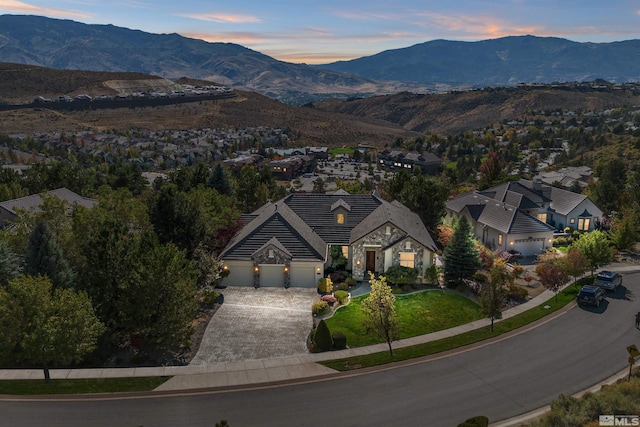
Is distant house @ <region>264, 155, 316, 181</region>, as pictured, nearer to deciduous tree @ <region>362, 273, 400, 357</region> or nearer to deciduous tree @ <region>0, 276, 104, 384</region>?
deciduous tree @ <region>362, 273, 400, 357</region>

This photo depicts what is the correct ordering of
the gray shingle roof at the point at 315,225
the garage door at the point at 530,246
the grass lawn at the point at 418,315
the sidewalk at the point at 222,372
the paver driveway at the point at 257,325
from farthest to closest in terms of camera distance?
the garage door at the point at 530,246 → the gray shingle roof at the point at 315,225 → the grass lawn at the point at 418,315 → the paver driveway at the point at 257,325 → the sidewalk at the point at 222,372

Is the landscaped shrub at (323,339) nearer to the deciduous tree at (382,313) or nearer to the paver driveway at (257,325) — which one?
the paver driveway at (257,325)

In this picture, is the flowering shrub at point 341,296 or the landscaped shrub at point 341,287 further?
the landscaped shrub at point 341,287

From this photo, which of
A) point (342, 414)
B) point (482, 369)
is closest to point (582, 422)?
point (482, 369)

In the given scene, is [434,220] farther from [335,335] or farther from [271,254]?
[335,335]

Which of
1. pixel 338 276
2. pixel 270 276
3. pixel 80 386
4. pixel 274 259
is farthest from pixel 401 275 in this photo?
pixel 80 386

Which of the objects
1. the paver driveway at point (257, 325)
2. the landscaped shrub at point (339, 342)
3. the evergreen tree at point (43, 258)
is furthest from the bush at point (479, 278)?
the evergreen tree at point (43, 258)
